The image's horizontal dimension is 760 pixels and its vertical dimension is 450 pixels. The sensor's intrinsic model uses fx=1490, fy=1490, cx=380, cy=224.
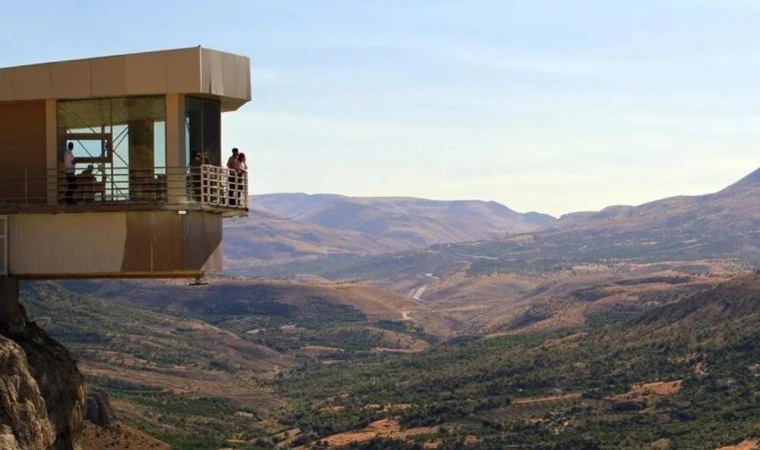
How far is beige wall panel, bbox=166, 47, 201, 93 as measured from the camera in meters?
17.7

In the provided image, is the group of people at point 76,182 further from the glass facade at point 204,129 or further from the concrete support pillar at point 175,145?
the glass facade at point 204,129

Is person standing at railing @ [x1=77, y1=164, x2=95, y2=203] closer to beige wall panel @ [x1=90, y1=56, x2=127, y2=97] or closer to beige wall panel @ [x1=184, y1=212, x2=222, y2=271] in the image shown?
beige wall panel @ [x1=90, y1=56, x2=127, y2=97]

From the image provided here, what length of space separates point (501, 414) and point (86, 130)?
82087 millimetres

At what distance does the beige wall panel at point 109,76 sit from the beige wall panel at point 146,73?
77mm

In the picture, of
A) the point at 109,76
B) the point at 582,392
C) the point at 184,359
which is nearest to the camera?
the point at 109,76

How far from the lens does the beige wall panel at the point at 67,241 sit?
18062 mm

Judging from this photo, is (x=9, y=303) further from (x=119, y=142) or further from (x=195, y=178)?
(x=195, y=178)

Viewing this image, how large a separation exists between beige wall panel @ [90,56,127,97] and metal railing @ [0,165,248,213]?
1.10m

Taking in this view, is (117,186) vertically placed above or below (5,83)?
below

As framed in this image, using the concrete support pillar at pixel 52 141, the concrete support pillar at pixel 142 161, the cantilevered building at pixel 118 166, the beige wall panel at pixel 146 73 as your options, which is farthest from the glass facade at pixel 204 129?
the concrete support pillar at pixel 52 141

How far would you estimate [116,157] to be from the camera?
62.4 ft

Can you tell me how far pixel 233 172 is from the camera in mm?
19531

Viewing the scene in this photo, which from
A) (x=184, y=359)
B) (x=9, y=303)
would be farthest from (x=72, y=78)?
(x=184, y=359)

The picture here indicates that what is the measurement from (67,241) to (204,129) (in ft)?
7.43
